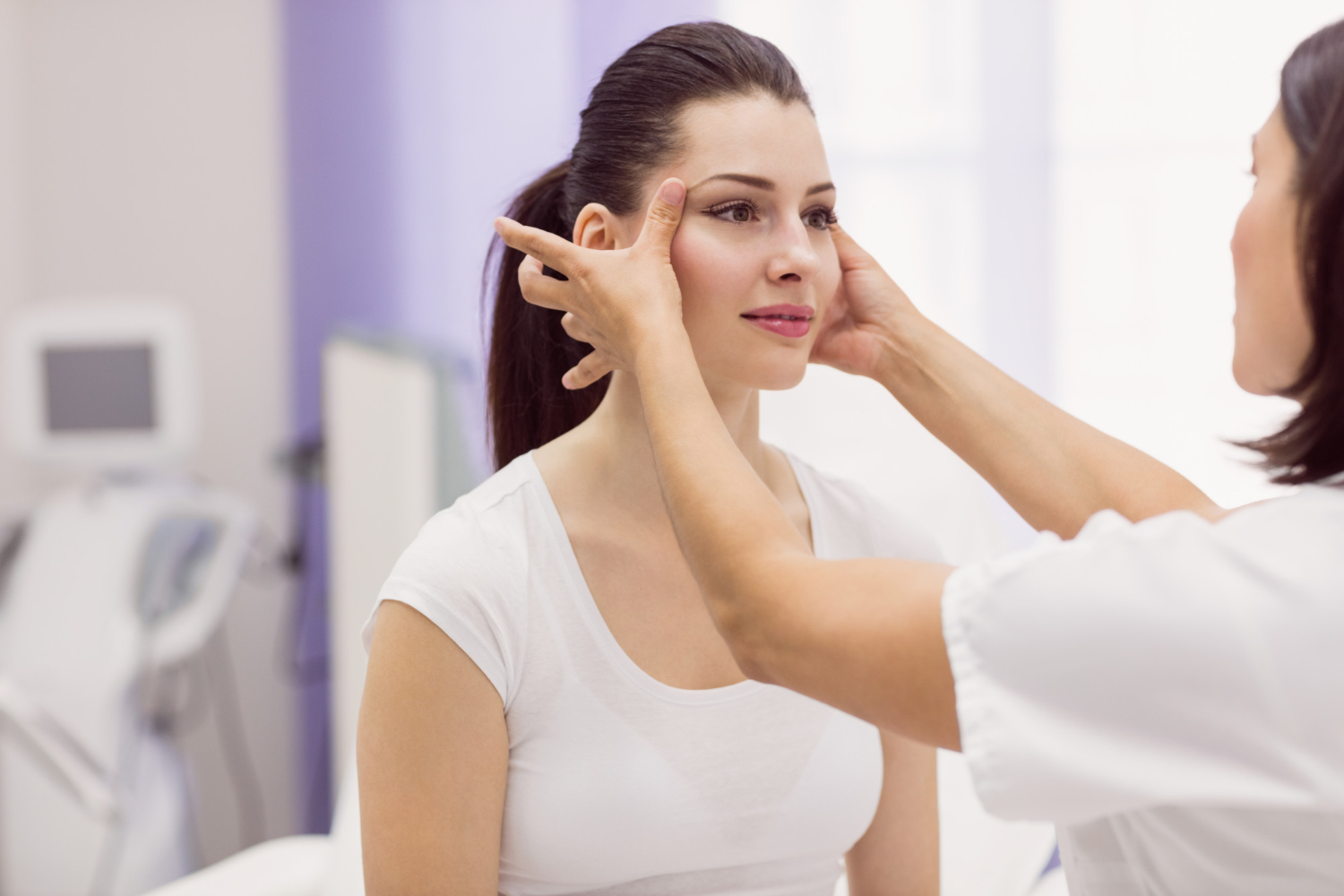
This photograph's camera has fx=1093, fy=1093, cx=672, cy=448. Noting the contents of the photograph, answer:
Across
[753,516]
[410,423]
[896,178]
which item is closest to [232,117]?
[410,423]

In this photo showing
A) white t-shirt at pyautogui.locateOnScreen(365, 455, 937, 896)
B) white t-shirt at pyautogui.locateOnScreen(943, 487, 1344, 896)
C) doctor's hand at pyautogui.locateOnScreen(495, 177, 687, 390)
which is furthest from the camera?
white t-shirt at pyautogui.locateOnScreen(365, 455, 937, 896)

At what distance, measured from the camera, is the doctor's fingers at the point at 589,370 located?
89cm

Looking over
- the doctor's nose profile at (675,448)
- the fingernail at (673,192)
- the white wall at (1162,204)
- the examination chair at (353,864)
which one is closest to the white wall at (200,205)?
the doctor's nose profile at (675,448)

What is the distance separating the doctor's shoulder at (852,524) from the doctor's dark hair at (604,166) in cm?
25

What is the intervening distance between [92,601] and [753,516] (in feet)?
6.19

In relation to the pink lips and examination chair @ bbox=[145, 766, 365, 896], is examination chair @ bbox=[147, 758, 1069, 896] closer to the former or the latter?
examination chair @ bbox=[145, 766, 365, 896]

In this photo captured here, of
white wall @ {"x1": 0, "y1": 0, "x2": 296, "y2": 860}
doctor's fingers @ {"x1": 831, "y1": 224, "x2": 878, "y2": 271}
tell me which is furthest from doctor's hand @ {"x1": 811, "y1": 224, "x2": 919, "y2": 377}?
white wall @ {"x1": 0, "y1": 0, "x2": 296, "y2": 860}

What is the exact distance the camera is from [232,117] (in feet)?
8.76

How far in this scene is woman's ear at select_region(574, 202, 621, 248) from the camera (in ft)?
3.24

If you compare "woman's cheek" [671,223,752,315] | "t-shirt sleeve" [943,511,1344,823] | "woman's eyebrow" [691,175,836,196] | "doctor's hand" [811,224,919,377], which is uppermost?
"woman's eyebrow" [691,175,836,196]

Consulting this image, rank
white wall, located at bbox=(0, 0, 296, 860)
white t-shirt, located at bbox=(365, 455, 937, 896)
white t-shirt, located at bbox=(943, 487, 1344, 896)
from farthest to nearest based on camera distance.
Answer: white wall, located at bbox=(0, 0, 296, 860) → white t-shirt, located at bbox=(365, 455, 937, 896) → white t-shirt, located at bbox=(943, 487, 1344, 896)

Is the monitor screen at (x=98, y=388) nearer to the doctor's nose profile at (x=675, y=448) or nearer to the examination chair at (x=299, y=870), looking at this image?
the doctor's nose profile at (x=675, y=448)

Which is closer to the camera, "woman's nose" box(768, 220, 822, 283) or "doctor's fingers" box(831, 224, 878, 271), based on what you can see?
"woman's nose" box(768, 220, 822, 283)

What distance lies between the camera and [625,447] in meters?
1.03
